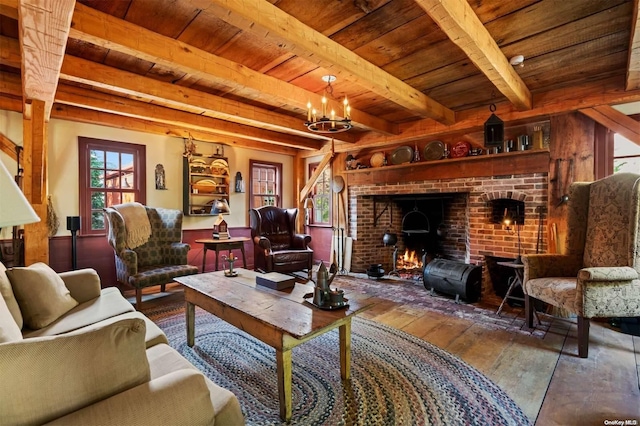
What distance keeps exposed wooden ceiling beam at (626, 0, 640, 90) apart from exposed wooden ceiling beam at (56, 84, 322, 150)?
3904 millimetres

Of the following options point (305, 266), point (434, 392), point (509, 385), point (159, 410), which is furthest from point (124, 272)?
point (509, 385)

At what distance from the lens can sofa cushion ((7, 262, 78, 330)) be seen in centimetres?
177

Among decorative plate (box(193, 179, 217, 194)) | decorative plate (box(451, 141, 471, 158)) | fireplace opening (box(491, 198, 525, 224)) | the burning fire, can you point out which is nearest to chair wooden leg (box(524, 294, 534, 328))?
fireplace opening (box(491, 198, 525, 224))

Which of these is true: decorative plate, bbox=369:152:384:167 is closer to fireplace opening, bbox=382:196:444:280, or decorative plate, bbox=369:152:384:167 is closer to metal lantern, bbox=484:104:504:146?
fireplace opening, bbox=382:196:444:280

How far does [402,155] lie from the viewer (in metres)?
4.58

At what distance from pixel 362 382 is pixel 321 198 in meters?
4.12

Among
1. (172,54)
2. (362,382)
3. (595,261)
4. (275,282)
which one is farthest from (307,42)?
(595,261)

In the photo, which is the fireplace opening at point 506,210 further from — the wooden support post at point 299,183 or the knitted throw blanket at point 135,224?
the knitted throw blanket at point 135,224

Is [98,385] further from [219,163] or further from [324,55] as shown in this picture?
[219,163]

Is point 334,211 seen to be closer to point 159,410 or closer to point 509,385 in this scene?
point 509,385

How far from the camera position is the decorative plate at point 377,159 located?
4.84 metres

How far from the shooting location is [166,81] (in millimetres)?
3031

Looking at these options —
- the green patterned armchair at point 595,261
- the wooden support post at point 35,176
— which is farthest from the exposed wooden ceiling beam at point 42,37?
the green patterned armchair at point 595,261

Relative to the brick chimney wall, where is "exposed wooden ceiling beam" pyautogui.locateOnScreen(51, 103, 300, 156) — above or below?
above
